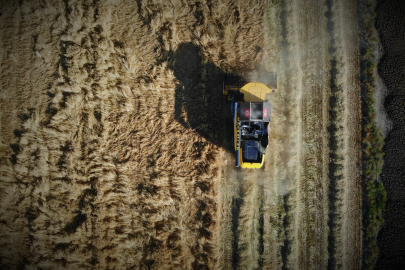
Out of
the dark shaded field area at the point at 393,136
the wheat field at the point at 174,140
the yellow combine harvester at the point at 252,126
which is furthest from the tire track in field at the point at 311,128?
the dark shaded field area at the point at 393,136

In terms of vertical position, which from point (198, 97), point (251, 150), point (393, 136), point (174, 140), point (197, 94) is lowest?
point (251, 150)

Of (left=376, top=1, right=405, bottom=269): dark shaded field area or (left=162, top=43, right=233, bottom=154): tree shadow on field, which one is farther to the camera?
(left=162, top=43, right=233, bottom=154): tree shadow on field

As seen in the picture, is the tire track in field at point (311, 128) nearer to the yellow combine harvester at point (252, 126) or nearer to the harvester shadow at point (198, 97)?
the yellow combine harvester at point (252, 126)

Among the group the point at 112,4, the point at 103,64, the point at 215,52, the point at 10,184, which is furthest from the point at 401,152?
the point at 10,184

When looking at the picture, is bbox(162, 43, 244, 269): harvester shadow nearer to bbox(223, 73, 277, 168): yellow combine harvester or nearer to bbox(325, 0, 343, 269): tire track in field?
bbox(223, 73, 277, 168): yellow combine harvester

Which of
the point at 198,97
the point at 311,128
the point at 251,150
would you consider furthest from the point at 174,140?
the point at 311,128

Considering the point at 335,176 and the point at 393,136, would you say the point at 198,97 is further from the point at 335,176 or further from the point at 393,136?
the point at 393,136

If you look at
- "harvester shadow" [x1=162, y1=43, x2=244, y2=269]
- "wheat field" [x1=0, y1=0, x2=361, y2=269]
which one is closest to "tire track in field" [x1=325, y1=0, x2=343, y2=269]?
"wheat field" [x1=0, y1=0, x2=361, y2=269]
